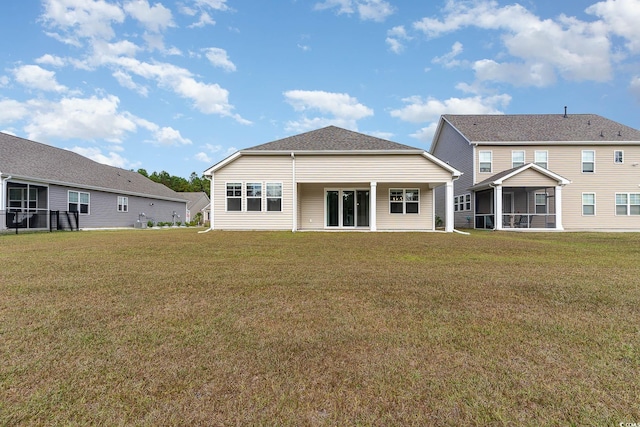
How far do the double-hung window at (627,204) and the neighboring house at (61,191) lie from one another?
32.4m

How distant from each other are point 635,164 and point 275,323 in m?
25.5

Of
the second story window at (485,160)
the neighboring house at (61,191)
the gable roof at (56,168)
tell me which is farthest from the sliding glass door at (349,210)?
the gable roof at (56,168)

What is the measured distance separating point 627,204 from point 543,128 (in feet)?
21.6

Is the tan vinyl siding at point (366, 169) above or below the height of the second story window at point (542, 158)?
below

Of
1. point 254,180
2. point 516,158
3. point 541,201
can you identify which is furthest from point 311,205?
point 541,201

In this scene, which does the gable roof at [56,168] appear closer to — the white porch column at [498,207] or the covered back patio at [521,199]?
the covered back patio at [521,199]

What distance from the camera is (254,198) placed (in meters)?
15.9

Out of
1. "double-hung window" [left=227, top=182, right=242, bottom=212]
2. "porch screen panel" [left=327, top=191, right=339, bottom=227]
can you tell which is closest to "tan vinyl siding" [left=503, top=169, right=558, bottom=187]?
"porch screen panel" [left=327, top=191, right=339, bottom=227]

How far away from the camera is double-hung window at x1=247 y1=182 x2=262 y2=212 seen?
52.2 feet

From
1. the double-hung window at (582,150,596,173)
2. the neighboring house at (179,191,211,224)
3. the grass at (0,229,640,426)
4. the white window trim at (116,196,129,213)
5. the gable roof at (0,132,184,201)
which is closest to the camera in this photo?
the grass at (0,229,640,426)

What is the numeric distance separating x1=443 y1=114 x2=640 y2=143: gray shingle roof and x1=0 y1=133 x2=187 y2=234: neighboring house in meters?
24.3

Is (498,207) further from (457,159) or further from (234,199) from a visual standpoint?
(234,199)

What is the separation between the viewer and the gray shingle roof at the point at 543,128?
19.3 m

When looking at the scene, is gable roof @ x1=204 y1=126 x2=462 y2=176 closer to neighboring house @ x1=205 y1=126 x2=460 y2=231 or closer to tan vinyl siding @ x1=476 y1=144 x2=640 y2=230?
neighboring house @ x1=205 y1=126 x2=460 y2=231
